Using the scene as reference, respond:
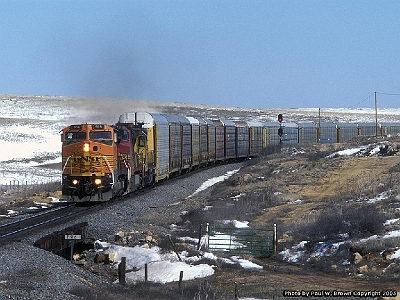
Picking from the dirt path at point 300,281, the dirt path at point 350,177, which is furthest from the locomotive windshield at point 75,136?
the dirt path at point 300,281

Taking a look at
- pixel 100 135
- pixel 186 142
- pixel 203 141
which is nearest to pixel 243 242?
pixel 100 135

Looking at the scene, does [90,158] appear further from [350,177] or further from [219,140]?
[219,140]

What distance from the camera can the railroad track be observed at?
19.7 m

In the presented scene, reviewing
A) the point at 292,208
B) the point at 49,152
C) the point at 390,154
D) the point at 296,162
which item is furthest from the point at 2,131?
the point at 292,208

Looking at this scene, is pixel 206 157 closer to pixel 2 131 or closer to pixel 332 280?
pixel 332 280

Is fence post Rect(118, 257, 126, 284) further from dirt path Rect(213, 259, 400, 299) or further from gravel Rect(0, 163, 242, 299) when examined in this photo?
dirt path Rect(213, 259, 400, 299)

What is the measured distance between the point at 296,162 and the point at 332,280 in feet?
96.1

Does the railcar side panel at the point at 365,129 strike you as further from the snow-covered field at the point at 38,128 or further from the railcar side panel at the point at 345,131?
the snow-covered field at the point at 38,128

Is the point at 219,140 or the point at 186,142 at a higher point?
the point at 186,142

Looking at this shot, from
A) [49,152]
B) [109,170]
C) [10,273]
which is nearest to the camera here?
[10,273]

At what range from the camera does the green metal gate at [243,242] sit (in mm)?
20203

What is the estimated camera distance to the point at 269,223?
2459 cm

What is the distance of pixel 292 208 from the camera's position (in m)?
27.2

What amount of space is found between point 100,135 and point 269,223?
299 inches
